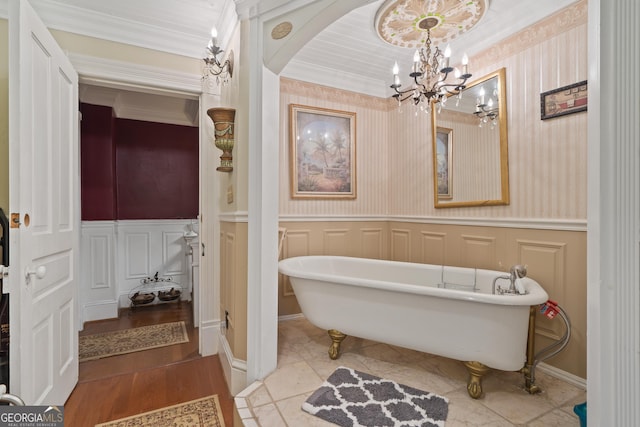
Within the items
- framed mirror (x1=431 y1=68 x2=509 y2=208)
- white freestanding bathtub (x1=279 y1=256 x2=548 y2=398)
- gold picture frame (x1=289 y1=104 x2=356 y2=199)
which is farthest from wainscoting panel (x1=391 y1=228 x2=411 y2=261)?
white freestanding bathtub (x1=279 y1=256 x2=548 y2=398)

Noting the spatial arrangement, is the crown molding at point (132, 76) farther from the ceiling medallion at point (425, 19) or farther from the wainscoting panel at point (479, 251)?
the wainscoting panel at point (479, 251)

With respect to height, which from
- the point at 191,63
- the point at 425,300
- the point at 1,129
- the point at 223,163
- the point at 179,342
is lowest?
the point at 179,342

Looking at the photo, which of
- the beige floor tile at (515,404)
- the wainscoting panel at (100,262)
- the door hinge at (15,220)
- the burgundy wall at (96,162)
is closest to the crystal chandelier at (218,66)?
the door hinge at (15,220)

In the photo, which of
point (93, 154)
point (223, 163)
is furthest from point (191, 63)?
point (93, 154)

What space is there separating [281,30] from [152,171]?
322 cm

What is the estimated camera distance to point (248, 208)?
190 cm

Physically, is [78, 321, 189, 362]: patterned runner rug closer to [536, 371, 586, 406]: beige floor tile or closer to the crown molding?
the crown molding

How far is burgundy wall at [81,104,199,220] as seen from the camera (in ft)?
13.0

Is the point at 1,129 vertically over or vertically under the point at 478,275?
over

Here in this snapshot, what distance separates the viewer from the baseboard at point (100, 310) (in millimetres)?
3240

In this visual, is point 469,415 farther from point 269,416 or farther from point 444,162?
point 444,162

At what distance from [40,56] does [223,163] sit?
1.08 m

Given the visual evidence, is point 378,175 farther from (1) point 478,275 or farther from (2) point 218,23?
(2) point 218,23

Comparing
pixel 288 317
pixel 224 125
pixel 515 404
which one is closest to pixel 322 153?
pixel 224 125
